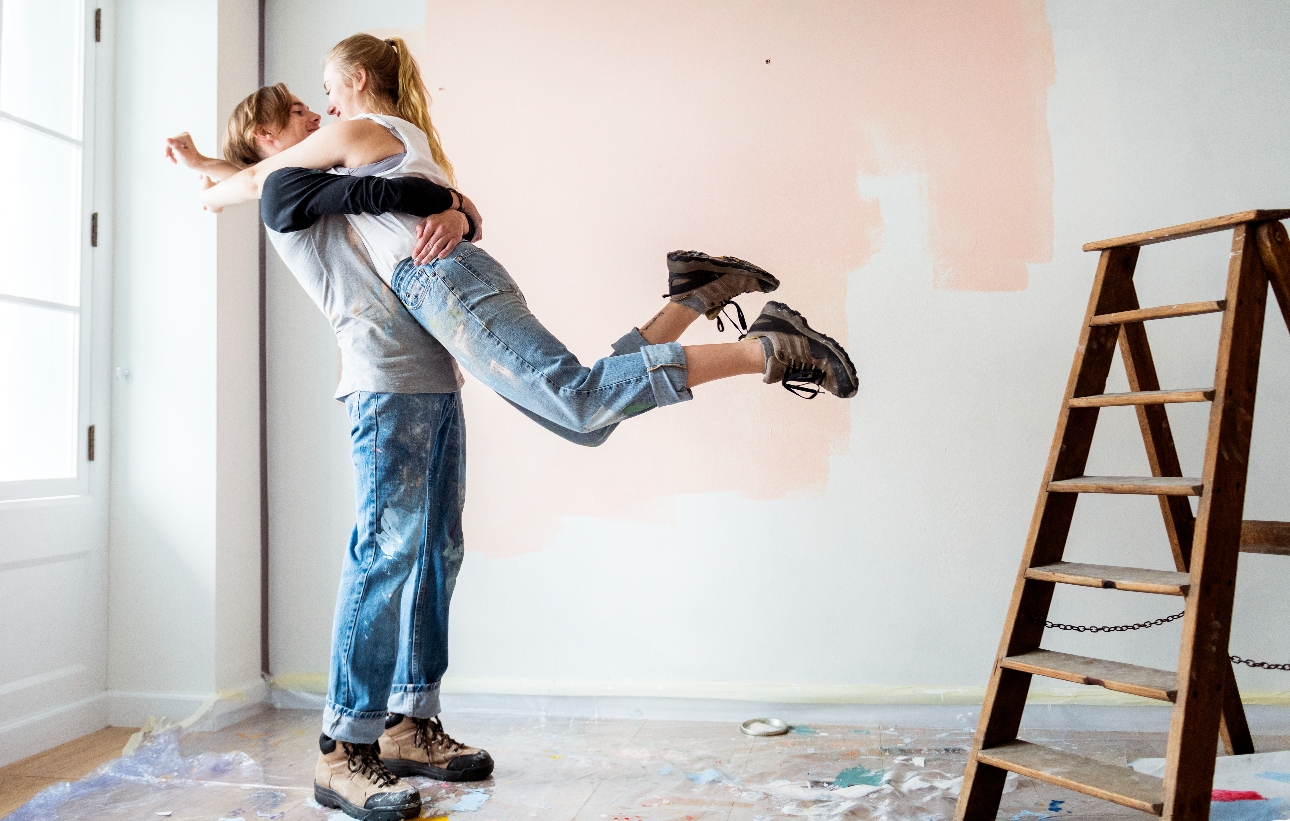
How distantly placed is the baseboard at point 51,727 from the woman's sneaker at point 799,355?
6.66 feet

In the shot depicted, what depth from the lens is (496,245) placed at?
268cm

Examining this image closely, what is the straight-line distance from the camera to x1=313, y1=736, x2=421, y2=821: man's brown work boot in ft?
5.82

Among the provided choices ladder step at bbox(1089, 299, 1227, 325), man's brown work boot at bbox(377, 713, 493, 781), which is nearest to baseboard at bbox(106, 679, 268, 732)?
man's brown work boot at bbox(377, 713, 493, 781)

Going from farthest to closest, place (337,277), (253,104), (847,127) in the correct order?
1. (847,127)
2. (253,104)
3. (337,277)

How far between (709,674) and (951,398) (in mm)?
1005

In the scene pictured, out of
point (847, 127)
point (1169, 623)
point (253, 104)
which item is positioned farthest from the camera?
point (847, 127)

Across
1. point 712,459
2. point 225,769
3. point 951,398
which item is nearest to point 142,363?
point 225,769

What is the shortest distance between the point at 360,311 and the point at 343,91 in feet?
1.60

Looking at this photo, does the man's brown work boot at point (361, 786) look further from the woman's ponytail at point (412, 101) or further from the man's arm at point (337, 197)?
the woman's ponytail at point (412, 101)

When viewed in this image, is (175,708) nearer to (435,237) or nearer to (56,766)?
(56,766)

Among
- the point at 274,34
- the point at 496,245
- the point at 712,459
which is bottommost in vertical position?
the point at 712,459

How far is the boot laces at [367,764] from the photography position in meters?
1.84

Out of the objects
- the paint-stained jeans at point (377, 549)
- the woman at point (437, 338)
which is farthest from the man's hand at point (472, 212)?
the paint-stained jeans at point (377, 549)

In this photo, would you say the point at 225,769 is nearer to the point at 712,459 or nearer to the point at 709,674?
the point at 709,674
